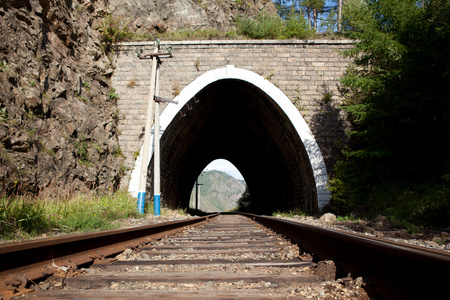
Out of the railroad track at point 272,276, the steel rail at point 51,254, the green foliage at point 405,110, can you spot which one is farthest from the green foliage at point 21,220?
the green foliage at point 405,110

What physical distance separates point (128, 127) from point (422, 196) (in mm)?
9346

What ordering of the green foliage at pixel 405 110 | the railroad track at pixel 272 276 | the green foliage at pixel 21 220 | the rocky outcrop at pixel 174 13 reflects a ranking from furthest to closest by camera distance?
the rocky outcrop at pixel 174 13
the green foliage at pixel 405 110
the green foliage at pixel 21 220
the railroad track at pixel 272 276

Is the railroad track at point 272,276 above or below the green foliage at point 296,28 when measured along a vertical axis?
below

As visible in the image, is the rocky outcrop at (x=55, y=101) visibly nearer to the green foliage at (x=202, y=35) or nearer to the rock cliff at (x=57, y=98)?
the rock cliff at (x=57, y=98)

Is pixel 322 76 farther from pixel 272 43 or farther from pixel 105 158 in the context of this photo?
pixel 105 158

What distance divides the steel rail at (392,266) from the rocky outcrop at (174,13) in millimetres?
13418

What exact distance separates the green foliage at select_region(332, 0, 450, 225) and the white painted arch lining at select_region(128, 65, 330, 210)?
39.9 inches

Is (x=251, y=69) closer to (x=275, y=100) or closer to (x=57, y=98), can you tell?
(x=275, y=100)

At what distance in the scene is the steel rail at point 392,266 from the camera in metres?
1.11

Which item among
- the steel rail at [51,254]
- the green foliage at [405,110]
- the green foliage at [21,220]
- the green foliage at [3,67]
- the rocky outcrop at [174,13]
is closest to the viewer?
the steel rail at [51,254]

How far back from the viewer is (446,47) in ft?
21.8

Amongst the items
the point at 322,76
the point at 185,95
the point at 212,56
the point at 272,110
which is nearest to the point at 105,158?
the point at 185,95

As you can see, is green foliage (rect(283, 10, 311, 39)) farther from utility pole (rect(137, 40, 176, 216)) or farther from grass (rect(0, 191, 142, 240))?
grass (rect(0, 191, 142, 240))

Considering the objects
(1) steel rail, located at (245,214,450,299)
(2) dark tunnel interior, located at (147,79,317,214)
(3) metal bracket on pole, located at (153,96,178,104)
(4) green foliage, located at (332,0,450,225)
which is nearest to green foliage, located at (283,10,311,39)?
(2) dark tunnel interior, located at (147,79,317,214)
